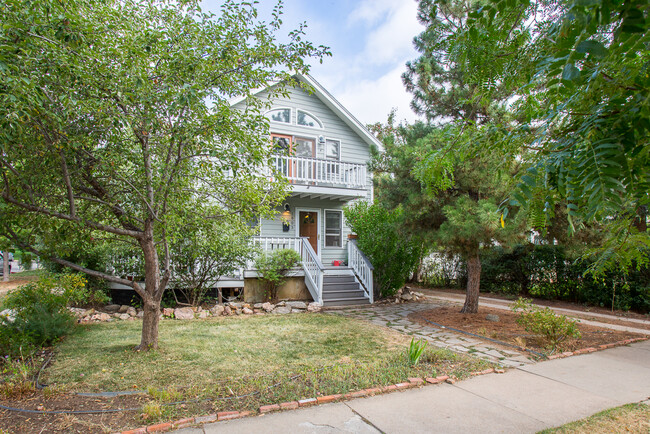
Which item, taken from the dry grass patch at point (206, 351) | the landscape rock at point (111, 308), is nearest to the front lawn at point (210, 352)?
the dry grass patch at point (206, 351)

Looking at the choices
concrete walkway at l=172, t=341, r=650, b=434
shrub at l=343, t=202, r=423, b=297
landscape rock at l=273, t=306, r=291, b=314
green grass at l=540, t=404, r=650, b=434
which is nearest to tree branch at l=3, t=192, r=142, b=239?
concrete walkway at l=172, t=341, r=650, b=434

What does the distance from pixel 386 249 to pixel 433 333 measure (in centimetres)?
424

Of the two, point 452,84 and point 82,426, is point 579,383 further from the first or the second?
point 452,84

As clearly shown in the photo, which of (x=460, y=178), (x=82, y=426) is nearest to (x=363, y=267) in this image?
(x=460, y=178)

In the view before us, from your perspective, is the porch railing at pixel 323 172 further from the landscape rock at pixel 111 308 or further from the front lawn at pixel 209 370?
the front lawn at pixel 209 370

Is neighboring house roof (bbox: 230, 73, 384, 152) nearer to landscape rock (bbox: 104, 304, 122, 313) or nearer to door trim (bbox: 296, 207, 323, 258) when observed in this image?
door trim (bbox: 296, 207, 323, 258)

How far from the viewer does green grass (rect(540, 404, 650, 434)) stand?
304cm

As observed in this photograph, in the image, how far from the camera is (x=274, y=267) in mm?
9945

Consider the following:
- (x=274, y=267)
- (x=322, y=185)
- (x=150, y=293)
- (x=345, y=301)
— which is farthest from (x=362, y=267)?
(x=150, y=293)

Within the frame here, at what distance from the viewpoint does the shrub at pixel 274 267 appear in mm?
9891

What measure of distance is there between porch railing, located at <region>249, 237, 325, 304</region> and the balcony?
6.09ft

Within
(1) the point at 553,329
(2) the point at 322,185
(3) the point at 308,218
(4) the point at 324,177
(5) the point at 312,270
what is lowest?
(1) the point at 553,329

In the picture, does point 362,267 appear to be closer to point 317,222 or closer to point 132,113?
point 317,222

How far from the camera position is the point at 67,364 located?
471 cm
